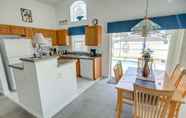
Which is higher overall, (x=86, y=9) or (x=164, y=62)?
(x=86, y=9)

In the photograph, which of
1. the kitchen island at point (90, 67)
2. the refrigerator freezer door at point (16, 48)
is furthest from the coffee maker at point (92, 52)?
the refrigerator freezer door at point (16, 48)

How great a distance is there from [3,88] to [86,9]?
4059 mm

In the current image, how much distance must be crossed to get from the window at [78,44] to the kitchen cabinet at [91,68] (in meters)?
0.97

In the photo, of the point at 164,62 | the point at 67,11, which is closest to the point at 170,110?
the point at 164,62

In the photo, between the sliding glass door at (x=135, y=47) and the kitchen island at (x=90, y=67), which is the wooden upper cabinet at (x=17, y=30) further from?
the sliding glass door at (x=135, y=47)

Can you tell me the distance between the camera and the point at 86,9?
4480 millimetres

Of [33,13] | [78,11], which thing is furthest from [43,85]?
[78,11]

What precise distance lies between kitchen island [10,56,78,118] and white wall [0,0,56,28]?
96.0 inches

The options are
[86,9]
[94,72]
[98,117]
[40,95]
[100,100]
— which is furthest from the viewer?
[86,9]

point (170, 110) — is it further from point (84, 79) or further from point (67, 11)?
point (67, 11)

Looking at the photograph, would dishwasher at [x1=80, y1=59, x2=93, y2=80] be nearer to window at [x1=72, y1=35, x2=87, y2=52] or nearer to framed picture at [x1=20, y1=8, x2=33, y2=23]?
window at [x1=72, y1=35, x2=87, y2=52]

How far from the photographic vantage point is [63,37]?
510cm

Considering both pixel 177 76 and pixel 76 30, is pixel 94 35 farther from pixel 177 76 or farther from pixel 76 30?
pixel 177 76

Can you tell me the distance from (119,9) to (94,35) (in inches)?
50.0
